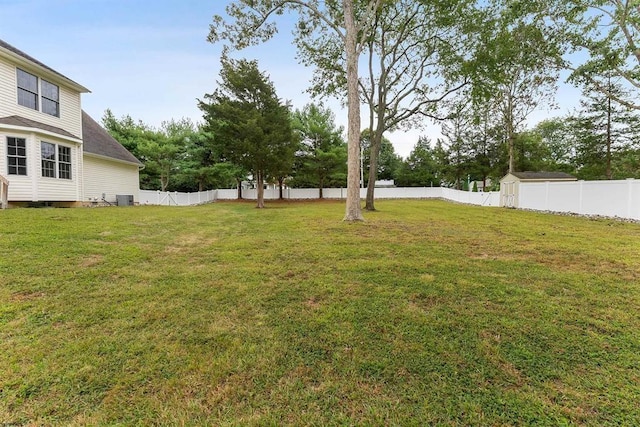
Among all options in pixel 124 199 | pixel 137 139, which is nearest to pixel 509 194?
pixel 124 199

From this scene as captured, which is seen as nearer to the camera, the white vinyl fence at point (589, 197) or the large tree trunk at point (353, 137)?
the large tree trunk at point (353, 137)

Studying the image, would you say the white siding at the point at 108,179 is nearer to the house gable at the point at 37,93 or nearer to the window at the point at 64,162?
the window at the point at 64,162

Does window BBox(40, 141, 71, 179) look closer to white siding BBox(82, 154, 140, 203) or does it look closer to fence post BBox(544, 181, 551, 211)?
white siding BBox(82, 154, 140, 203)

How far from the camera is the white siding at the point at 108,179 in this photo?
13859 millimetres

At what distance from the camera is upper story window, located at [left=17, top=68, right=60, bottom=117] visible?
1063 cm

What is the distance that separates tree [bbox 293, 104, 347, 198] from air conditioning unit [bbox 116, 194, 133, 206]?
1452cm

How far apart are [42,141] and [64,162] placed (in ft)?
3.86

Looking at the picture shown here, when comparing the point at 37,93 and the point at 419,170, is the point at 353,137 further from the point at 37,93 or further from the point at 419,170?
the point at 419,170

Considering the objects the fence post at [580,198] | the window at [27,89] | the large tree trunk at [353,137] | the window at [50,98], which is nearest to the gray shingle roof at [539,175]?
the fence post at [580,198]

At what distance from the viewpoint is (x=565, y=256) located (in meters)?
4.82

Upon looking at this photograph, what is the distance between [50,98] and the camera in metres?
11.8

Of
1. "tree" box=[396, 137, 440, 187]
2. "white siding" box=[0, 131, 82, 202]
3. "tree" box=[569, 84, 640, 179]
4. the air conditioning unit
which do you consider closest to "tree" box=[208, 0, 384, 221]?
"white siding" box=[0, 131, 82, 202]

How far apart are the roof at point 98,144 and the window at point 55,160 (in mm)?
1388

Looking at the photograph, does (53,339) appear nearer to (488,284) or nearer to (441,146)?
(488,284)
